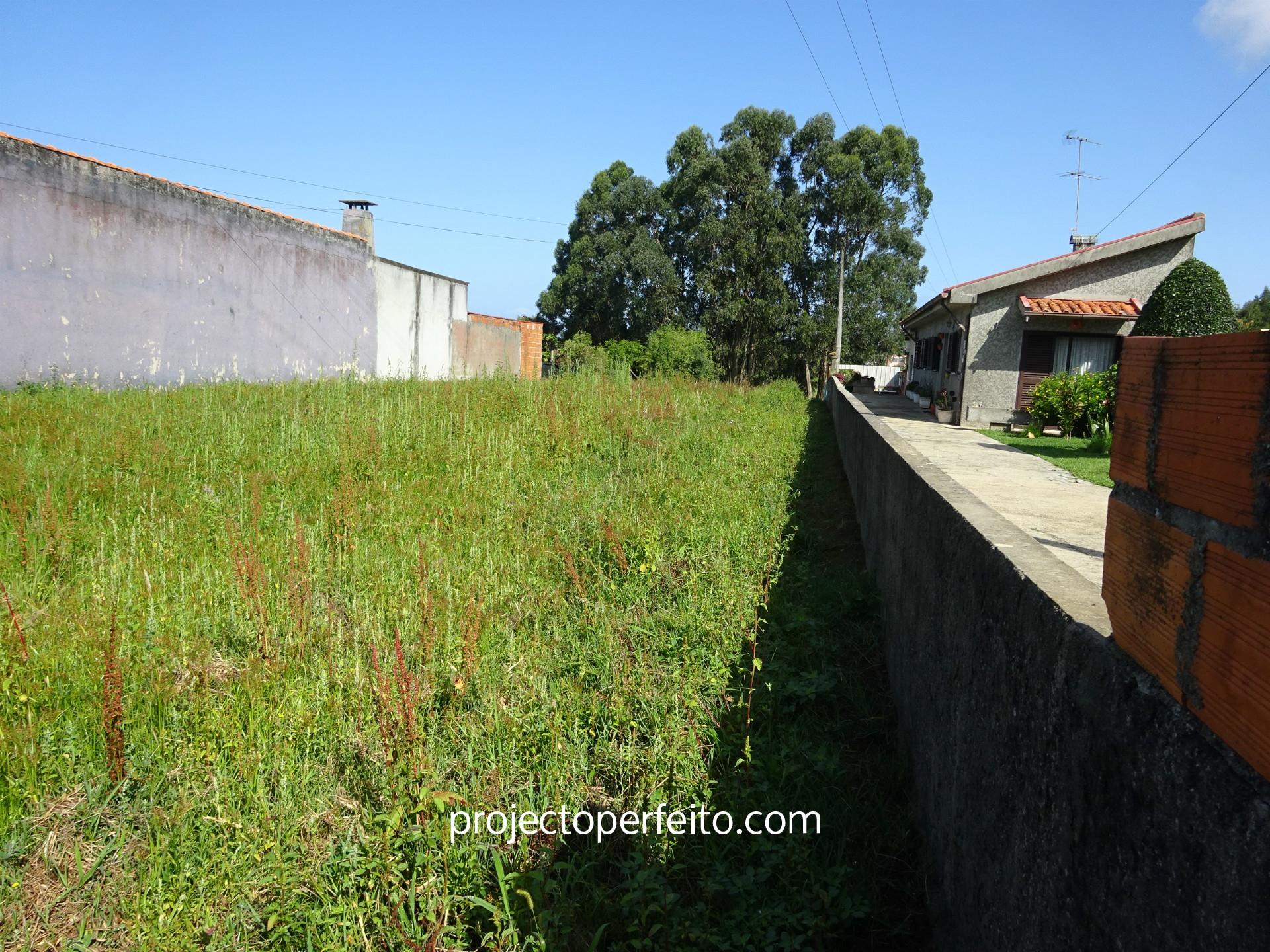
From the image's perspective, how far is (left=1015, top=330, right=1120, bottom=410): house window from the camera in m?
18.1

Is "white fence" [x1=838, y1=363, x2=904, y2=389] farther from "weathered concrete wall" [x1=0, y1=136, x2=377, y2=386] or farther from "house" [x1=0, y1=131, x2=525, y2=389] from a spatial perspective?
"weathered concrete wall" [x1=0, y1=136, x2=377, y2=386]

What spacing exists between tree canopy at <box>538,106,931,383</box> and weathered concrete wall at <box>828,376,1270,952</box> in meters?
35.0

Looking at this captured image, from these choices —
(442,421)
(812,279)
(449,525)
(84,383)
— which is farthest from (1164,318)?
(812,279)

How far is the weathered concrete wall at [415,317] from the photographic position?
70.9 ft

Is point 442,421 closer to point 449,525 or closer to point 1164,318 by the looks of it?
point 449,525

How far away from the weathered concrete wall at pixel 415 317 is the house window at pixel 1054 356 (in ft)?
44.8

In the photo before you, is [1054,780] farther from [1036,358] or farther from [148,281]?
[1036,358]

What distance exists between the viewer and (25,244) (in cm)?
1225

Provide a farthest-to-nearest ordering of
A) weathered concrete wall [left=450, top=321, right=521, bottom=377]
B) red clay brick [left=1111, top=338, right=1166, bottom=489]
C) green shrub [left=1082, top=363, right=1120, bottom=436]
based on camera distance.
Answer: weathered concrete wall [left=450, top=321, right=521, bottom=377], green shrub [left=1082, top=363, right=1120, bottom=436], red clay brick [left=1111, top=338, right=1166, bottom=489]

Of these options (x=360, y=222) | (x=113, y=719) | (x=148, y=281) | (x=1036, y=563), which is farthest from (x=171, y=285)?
(x=1036, y=563)

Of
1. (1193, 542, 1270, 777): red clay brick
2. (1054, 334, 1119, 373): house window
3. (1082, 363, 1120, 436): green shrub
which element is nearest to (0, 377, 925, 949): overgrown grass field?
(1193, 542, 1270, 777): red clay brick

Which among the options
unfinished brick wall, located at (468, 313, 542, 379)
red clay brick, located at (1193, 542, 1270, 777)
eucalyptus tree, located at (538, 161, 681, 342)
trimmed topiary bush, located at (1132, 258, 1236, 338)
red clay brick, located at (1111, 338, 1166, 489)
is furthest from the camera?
eucalyptus tree, located at (538, 161, 681, 342)

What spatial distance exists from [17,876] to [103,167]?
46.2 ft

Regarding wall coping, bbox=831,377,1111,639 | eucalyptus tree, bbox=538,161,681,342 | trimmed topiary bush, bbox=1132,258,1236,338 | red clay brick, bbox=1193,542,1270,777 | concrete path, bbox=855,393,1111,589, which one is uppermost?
eucalyptus tree, bbox=538,161,681,342
